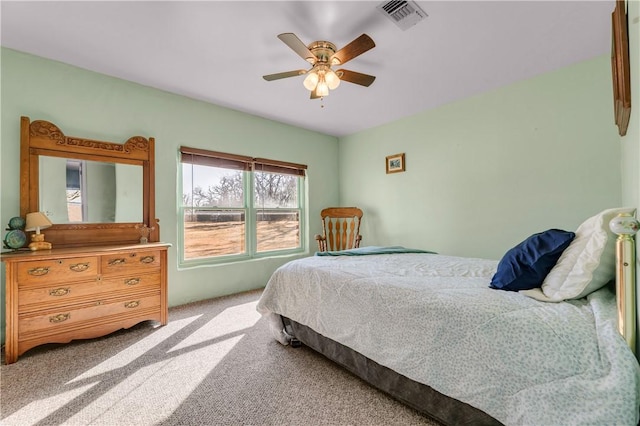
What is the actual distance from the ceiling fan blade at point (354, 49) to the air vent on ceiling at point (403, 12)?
264 mm

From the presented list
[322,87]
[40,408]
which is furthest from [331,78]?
[40,408]

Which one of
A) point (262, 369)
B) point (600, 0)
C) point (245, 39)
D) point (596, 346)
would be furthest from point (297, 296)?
point (600, 0)

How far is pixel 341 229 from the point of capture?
4398mm

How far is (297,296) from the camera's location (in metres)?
2.10

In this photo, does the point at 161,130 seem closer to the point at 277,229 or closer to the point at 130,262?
the point at 130,262

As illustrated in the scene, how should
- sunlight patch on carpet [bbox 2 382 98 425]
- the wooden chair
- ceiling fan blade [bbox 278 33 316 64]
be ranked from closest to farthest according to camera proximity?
sunlight patch on carpet [bbox 2 382 98 425], ceiling fan blade [bbox 278 33 316 64], the wooden chair

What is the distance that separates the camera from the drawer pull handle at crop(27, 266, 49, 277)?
2.07 meters

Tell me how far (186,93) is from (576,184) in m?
4.10

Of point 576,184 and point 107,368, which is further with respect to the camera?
A: point 576,184

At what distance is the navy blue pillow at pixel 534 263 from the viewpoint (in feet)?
4.35

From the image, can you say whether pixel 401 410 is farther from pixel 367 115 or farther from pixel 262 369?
pixel 367 115

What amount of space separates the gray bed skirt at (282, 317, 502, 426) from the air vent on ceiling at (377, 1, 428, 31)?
224cm

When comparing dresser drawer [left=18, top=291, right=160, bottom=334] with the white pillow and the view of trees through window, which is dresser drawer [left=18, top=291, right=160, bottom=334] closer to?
the view of trees through window

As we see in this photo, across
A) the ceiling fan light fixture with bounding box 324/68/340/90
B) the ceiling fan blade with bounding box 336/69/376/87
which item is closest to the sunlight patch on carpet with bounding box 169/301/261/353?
the ceiling fan light fixture with bounding box 324/68/340/90
